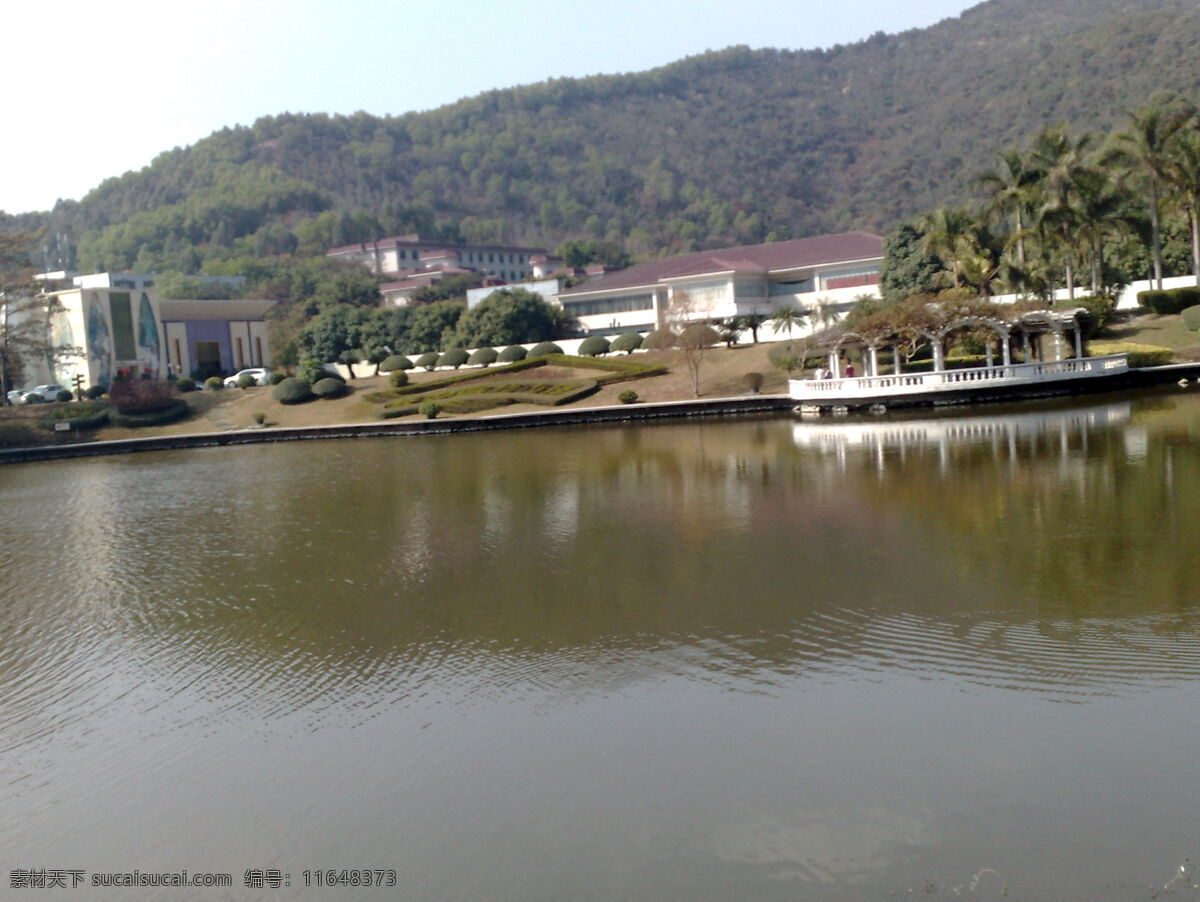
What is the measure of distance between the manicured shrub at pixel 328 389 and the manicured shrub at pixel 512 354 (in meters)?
9.01

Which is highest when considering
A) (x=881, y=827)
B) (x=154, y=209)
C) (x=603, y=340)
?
(x=154, y=209)

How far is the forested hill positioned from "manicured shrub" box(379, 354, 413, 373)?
74311 mm

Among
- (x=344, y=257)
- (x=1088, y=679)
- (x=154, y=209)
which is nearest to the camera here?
(x=1088, y=679)

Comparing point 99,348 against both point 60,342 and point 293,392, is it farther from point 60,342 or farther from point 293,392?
point 293,392

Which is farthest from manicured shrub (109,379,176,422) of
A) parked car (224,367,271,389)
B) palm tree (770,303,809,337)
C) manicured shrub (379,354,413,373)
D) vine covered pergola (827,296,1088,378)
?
vine covered pergola (827,296,1088,378)

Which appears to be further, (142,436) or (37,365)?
(37,365)

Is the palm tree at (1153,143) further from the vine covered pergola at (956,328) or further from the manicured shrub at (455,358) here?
the manicured shrub at (455,358)

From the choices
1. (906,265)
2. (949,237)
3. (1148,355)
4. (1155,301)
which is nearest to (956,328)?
(1148,355)

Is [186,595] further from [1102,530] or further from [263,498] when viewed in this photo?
[1102,530]

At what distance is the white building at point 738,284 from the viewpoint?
6241 cm

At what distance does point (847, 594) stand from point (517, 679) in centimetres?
410

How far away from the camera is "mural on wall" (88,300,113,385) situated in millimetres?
58750

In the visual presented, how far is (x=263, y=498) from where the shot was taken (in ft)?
86.4

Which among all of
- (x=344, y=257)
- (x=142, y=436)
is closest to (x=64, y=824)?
(x=142, y=436)
